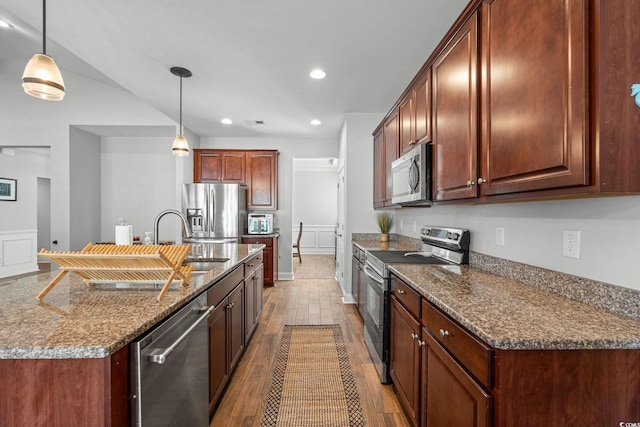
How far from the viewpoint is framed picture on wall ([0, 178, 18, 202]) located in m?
5.62

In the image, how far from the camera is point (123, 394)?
0.89 m

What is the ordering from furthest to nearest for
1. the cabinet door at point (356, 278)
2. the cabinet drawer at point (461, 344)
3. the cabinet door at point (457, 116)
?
the cabinet door at point (356, 278) → the cabinet door at point (457, 116) → the cabinet drawer at point (461, 344)

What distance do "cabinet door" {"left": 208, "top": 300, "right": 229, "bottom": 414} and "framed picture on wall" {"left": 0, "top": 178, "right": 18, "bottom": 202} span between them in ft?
21.2

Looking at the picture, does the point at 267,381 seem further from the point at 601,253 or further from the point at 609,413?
the point at 601,253

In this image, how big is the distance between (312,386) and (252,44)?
8.93 feet

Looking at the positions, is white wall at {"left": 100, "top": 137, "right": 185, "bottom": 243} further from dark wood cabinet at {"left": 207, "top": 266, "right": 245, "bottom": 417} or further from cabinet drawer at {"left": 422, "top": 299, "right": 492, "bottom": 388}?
cabinet drawer at {"left": 422, "top": 299, "right": 492, "bottom": 388}

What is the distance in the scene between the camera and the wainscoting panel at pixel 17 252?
5.59m

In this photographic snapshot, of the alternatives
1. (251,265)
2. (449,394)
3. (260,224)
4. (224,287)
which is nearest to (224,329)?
(224,287)

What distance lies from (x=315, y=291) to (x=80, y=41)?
13.2 feet

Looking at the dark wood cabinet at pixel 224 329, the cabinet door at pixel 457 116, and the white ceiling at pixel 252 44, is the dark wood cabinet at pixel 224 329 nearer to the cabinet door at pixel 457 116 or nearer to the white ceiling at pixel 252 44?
the cabinet door at pixel 457 116

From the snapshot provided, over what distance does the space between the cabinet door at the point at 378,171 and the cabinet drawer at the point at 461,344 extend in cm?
219

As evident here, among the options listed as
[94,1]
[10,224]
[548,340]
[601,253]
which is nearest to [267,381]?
[548,340]

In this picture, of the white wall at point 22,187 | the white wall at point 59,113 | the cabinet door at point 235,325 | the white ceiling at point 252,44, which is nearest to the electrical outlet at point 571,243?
the white ceiling at point 252,44

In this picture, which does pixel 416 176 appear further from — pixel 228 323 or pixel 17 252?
pixel 17 252
